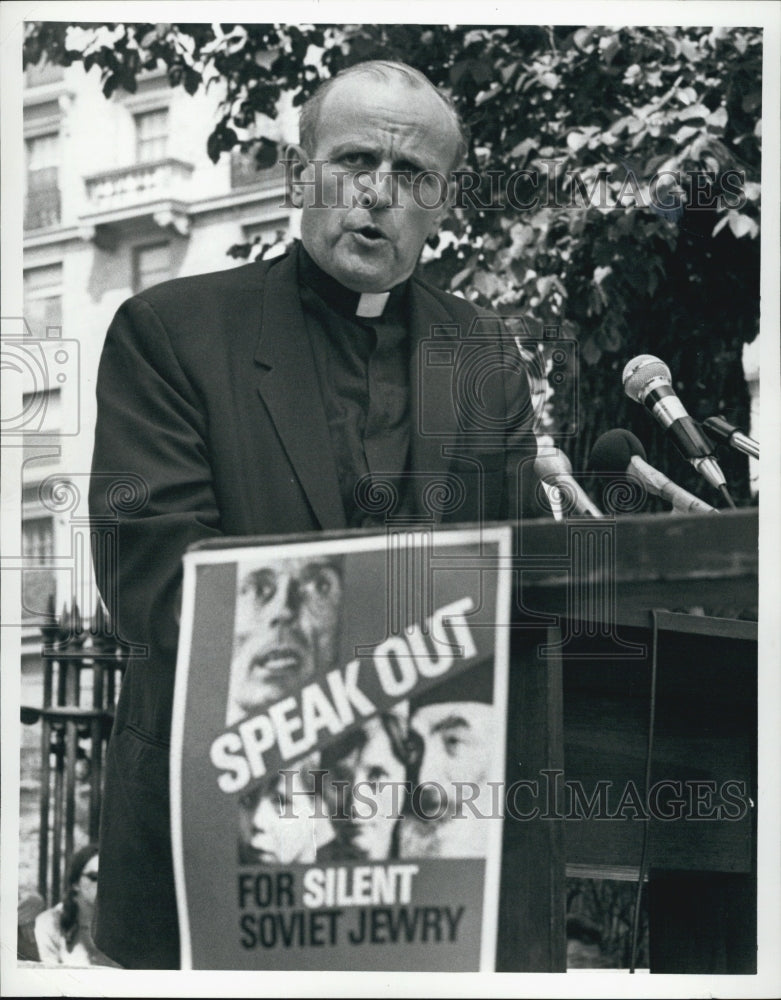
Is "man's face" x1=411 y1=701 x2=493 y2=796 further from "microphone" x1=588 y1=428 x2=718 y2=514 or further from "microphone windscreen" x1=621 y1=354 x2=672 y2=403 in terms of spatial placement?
"microphone windscreen" x1=621 y1=354 x2=672 y2=403

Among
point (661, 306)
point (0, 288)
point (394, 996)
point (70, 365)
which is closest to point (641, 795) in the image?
point (394, 996)

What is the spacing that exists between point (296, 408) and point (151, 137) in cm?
86

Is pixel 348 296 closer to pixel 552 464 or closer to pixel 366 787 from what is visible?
pixel 552 464

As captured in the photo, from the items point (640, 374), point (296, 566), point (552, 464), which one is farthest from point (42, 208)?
point (640, 374)

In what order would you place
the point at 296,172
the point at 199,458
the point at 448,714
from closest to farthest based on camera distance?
1. the point at 448,714
2. the point at 199,458
3. the point at 296,172

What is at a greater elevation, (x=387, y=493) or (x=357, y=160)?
(x=357, y=160)

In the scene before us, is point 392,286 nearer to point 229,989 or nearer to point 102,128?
point 102,128

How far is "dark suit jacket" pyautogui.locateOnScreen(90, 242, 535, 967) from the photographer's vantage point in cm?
363

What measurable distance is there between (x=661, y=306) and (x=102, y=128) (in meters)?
1.51

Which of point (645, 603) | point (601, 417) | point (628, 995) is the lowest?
point (628, 995)

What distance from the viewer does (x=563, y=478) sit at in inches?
151

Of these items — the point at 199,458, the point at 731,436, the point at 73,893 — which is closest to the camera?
the point at 199,458

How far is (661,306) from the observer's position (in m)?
4.18

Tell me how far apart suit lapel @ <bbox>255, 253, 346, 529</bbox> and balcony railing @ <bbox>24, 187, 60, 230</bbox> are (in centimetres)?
59
